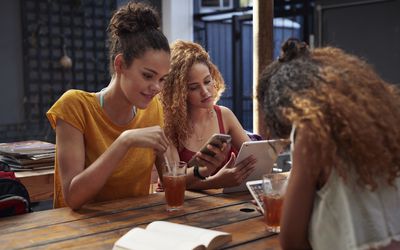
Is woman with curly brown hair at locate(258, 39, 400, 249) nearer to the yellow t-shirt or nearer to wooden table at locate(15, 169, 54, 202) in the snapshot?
the yellow t-shirt

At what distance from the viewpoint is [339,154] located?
2.99ft

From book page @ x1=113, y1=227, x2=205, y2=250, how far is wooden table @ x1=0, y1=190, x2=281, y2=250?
0.23 ft

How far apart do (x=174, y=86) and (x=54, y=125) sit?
2.24ft

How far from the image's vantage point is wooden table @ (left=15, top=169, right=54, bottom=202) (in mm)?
2527

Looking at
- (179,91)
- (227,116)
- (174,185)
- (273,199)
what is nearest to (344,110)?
(273,199)

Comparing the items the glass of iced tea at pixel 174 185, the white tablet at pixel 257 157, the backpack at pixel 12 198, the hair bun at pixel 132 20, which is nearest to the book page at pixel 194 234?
the glass of iced tea at pixel 174 185

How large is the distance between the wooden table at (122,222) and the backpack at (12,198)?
4cm

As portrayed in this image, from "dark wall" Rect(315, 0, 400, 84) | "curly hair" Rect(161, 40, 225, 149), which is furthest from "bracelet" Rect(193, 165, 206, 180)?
"dark wall" Rect(315, 0, 400, 84)

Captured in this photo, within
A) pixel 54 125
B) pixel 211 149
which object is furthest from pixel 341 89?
pixel 54 125

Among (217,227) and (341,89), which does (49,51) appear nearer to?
(217,227)

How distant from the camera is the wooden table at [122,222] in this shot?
50.3 inches

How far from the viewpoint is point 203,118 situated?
240 centimetres

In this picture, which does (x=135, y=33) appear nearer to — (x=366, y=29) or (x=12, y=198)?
(x=12, y=198)

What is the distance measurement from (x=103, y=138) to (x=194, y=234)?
754 millimetres
